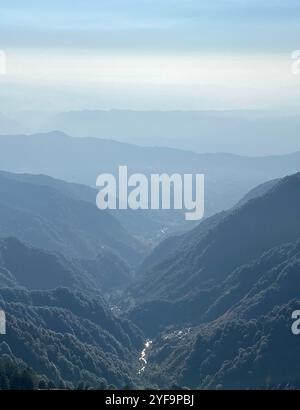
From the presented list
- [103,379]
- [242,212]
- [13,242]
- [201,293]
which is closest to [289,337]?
[103,379]

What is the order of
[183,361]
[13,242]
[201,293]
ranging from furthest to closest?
[13,242] < [201,293] < [183,361]

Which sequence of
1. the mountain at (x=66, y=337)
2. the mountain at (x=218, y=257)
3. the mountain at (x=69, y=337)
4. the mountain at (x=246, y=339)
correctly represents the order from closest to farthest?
the mountain at (x=246, y=339)
the mountain at (x=66, y=337)
the mountain at (x=69, y=337)
the mountain at (x=218, y=257)

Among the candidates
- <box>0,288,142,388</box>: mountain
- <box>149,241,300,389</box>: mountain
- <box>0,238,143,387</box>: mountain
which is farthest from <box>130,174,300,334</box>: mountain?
<box>0,288,142,388</box>: mountain

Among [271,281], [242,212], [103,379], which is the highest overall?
[242,212]

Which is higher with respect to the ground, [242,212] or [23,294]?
[242,212]

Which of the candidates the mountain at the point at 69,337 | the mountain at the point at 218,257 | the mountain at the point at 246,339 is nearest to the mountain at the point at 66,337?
the mountain at the point at 69,337

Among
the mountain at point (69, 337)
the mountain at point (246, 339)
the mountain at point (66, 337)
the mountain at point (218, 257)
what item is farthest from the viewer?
the mountain at point (218, 257)

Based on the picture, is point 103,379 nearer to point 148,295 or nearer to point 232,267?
point 232,267

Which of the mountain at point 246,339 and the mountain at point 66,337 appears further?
the mountain at point 66,337

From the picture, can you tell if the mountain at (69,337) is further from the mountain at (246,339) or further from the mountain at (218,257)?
the mountain at (218,257)
